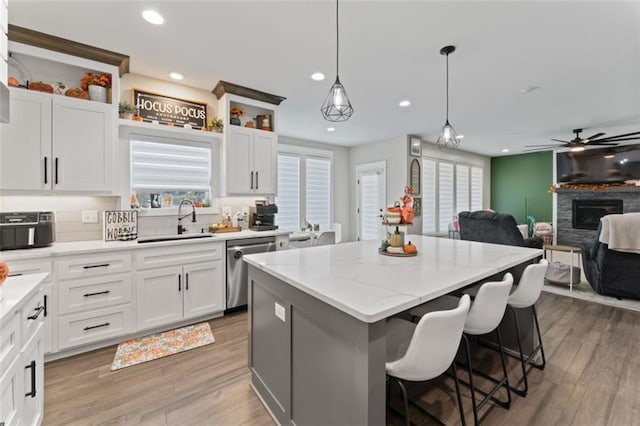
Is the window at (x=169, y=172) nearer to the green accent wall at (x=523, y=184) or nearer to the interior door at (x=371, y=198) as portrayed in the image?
the interior door at (x=371, y=198)

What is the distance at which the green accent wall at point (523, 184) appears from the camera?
798cm

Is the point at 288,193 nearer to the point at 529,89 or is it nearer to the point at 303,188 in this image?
the point at 303,188

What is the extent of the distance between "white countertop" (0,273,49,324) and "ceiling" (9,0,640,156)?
201 cm

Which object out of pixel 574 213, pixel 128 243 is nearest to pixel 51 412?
pixel 128 243

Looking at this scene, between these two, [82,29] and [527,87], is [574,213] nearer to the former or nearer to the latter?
[527,87]

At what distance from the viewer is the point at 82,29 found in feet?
7.81

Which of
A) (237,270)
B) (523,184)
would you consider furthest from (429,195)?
(237,270)

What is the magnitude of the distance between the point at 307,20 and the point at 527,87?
3041 millimetres

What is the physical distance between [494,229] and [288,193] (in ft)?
12.4

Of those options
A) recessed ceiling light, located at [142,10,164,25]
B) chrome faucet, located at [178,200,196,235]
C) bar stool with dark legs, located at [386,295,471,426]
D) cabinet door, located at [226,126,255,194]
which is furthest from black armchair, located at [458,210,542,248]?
recessed ceiling light, located at [142,10,164,25]

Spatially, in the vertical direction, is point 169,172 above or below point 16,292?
above

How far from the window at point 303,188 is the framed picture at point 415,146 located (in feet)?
6.03

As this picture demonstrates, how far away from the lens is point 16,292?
4.30 ft

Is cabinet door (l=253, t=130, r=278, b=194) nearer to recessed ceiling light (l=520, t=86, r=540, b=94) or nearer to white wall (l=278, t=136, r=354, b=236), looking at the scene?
white wall (l=278, t=136, r=354, b=236)
